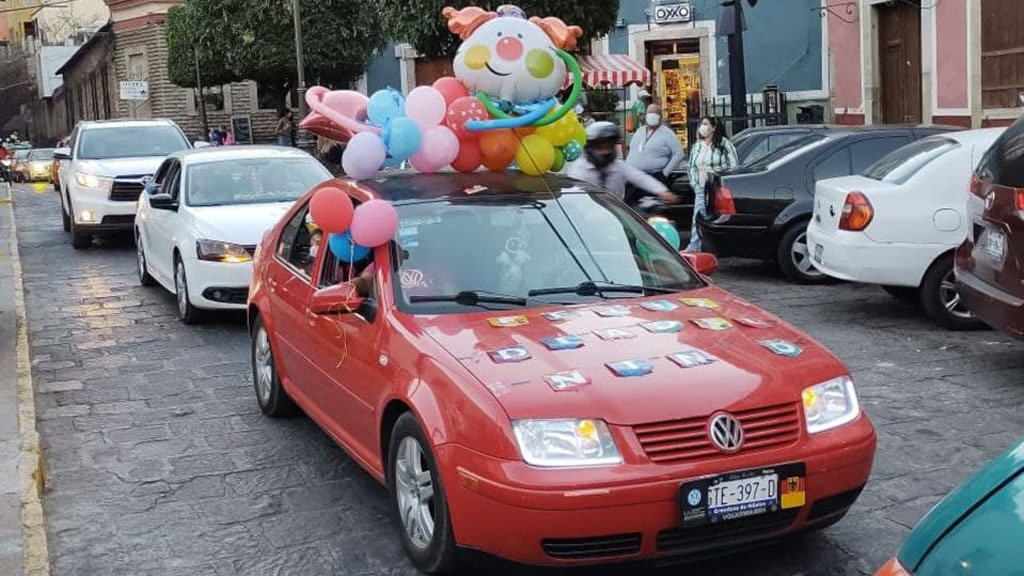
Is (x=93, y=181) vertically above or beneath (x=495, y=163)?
beneath

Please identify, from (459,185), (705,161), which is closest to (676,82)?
(705,161)

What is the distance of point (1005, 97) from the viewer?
721 inches

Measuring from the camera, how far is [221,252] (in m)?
10.2

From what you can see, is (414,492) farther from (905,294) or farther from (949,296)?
(905,294)

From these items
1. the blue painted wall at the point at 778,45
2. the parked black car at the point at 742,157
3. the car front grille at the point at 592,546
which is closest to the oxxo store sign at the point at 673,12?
the blue painted wall at the point at 778,45

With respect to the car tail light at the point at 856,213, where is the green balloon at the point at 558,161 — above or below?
above

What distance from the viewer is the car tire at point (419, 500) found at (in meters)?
4.60

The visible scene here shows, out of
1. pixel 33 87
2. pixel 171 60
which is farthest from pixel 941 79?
pixel 33 87

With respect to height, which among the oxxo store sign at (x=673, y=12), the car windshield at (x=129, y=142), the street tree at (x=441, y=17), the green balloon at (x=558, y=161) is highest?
the oxxo store sign at (x=673, y=12)

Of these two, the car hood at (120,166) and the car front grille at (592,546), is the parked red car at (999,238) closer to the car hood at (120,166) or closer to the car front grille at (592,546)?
the car front grille at (592,546)

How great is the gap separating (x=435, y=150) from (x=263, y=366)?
70.5 inches

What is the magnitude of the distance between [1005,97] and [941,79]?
2.21 meters

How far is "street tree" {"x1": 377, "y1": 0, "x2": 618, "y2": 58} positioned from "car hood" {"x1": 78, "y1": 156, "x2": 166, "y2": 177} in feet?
14.3

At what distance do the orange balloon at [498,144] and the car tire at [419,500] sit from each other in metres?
2.36
